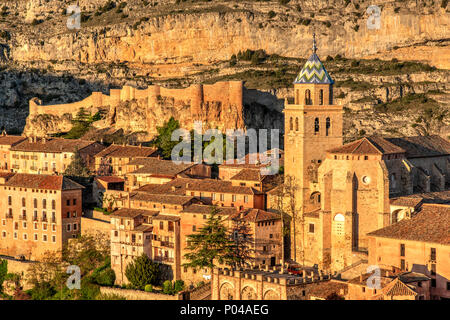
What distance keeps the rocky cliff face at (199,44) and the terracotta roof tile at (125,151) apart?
24.1 m

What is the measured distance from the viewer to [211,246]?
70.9 meters

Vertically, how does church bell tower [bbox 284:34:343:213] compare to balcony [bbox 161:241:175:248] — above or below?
above

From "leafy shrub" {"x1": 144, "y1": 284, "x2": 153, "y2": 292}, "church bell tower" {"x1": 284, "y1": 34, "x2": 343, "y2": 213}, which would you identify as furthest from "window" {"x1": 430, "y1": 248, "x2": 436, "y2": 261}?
"leafy shrub" {"x1": 144, "y1": 284, "x2": 153, "y2": 292}

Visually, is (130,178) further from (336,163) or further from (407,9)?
(407,9)

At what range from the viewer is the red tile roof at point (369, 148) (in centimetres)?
6994

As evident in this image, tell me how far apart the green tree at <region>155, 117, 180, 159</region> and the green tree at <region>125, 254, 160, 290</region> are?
60.6ft

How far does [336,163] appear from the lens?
232 feet

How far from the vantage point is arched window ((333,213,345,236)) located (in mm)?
69625

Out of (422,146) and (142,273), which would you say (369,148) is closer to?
(422,146)

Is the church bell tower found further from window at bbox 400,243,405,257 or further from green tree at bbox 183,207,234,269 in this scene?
window at bbox 400,243,405,257

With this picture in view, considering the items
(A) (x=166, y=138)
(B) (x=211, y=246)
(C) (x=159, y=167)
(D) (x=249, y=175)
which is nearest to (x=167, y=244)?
(B) (x=211, y=246)

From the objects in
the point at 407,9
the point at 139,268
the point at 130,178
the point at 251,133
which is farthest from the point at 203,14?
the point at 139,268

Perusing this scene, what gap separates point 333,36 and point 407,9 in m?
7.20

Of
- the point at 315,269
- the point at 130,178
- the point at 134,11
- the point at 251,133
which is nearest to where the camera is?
the point at 315,269
